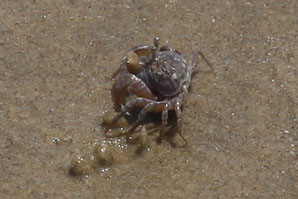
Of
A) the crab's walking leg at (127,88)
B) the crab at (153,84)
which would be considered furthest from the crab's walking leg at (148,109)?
the crab's walking leg at (127,88)

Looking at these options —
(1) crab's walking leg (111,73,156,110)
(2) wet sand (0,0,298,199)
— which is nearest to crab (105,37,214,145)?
(1) crab's walking leg (111,73,156,110)

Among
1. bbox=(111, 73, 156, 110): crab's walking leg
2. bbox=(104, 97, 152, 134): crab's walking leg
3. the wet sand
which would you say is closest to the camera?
the wet sand

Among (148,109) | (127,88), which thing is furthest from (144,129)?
Answer: (127,88)

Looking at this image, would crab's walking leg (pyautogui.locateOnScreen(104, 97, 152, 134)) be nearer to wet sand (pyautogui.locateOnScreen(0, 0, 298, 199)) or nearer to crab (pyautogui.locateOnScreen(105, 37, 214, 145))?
crab (pyautogui.locateOnScreen(105, 37, 214, 145))

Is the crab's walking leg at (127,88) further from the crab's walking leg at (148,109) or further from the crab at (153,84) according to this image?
the crab's walking leg at (148,109)

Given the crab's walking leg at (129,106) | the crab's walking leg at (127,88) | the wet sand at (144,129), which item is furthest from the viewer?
the crab's walking leg at (127,88)

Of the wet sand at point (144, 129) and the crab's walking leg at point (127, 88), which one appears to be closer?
the wet sand at point (144, 129)

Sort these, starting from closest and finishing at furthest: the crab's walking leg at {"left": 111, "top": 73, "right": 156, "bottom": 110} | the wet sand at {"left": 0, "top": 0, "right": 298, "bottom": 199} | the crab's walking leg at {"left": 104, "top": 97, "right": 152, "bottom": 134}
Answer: the wet sand at {"left": 0, "top": 0, "right": 298, "bottom": 199} < the crab's walking leg at {"left": 104, "top": 97, "right": 152, "bottom": 134} < the crab's walking leg at {"left": 111, "top": 73, "right": 156, "bottom": 110}
